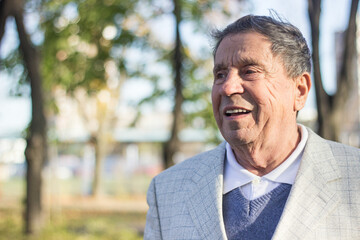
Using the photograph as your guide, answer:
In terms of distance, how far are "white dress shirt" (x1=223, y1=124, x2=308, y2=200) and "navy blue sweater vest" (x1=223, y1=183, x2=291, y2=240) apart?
3 cm

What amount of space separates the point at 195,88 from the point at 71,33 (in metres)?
2.67

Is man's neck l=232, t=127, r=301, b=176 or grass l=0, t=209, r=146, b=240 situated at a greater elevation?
man's neck l=232, t=127, r=301, b=176

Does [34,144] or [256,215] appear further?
[34,144]

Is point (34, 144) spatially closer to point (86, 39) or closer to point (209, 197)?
point (86, 39)

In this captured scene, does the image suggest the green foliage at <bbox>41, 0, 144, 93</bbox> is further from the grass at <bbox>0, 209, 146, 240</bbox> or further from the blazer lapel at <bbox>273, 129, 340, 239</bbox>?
the blazer lapel at <bbox>273, 129, 340, 239</bbox>

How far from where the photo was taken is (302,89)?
6.88ft

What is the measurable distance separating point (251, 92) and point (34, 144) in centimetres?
738

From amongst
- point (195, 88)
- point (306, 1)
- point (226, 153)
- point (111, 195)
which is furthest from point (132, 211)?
point (226, 153)

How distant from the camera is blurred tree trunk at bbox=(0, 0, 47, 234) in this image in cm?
855

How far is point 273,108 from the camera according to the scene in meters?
1.96

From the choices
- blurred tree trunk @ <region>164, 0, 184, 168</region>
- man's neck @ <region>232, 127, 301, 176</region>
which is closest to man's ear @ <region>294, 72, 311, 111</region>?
man's neck @ <region>232, 127, 301, 176</region>

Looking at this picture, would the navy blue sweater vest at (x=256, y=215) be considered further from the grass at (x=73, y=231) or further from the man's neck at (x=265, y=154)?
the grass at (x=73, y=231)

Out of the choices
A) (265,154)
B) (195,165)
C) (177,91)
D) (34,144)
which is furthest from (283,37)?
(34,144)

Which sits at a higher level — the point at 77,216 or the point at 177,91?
the point at 177,91
